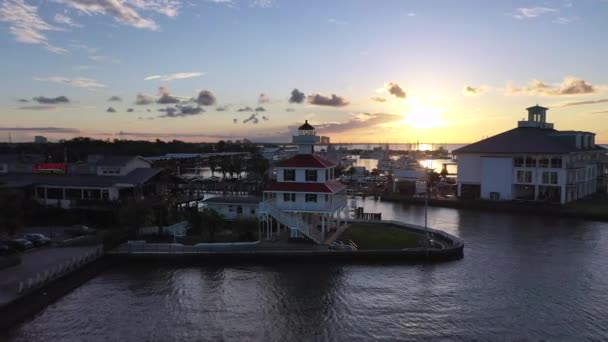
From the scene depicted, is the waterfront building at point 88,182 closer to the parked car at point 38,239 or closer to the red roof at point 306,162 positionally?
the parked car at point 38,239

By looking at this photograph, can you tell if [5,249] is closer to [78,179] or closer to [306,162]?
[78,179]

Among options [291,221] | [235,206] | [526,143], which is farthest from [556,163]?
[235,206]

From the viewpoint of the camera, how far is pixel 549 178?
62281 mm

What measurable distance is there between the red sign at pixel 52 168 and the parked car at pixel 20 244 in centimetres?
1999

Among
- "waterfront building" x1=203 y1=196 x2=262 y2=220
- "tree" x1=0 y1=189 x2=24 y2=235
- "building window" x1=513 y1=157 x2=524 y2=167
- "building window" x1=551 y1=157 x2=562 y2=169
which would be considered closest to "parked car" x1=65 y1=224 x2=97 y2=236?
"tree" x1=0 y1=189 x2=24 y2=235

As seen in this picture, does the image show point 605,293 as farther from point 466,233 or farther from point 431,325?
point 466,233

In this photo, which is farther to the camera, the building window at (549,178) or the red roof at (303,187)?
the building window at (549,178)

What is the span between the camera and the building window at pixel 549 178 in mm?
61897

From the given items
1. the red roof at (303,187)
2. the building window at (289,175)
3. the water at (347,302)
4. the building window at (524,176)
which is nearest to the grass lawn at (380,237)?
the water at (347,302)

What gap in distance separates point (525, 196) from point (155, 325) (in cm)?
5691

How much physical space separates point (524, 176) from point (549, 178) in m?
3.01

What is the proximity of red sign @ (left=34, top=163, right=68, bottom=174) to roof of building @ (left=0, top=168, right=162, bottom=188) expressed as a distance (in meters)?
0.52

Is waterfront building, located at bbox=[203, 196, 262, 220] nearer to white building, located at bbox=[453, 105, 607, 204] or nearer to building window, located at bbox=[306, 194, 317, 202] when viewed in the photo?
building window, located at bbox=[306, 194, 317, 202]

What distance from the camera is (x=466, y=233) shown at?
147ft
